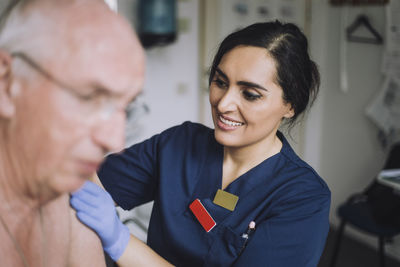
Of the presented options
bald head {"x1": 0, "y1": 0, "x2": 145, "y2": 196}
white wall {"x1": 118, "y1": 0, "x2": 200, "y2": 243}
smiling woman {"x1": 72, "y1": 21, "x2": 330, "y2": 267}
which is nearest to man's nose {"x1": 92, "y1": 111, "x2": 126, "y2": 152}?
bald head {"x1": 0, "y1": 0, "x2": 145, "y2": 196}

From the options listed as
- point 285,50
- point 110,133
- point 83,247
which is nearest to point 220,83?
point 285,50

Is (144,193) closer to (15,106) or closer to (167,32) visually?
(15,106)

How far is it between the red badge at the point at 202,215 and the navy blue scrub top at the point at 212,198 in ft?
0.04

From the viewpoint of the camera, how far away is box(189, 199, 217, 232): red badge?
1097 mm

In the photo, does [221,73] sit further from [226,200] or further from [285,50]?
[226,200]

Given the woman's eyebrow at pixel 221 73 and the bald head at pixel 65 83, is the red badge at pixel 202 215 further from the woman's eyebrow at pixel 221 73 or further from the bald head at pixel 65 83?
the bald head at pixel 65 83

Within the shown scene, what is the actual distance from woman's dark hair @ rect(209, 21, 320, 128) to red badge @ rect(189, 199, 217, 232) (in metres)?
0.39

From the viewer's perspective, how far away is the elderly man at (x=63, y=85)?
40 centimetres

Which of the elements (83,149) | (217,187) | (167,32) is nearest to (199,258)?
(217,187)

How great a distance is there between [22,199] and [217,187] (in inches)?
28.2

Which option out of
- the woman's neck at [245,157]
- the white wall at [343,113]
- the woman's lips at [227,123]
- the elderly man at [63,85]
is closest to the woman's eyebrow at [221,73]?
the woman's lips at [227,123]

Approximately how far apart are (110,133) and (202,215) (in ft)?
2.43

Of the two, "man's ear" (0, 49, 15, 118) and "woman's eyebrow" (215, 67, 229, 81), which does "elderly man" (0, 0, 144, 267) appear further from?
"woman's eyebrow" (215, 67, 229, 81)

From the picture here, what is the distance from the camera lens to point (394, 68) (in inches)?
105
